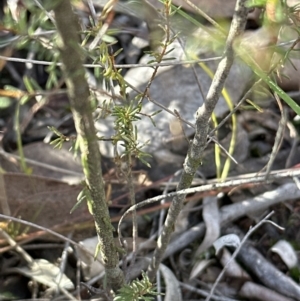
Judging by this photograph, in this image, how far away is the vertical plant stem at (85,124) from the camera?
569mm

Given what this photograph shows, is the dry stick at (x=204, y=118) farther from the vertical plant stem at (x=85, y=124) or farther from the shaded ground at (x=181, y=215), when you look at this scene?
the shaded ground at (x=181, y=215)

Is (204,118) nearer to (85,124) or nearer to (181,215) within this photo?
(85,124)

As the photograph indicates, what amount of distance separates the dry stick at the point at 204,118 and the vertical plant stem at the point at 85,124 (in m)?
0.13

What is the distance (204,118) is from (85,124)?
0.86 feet

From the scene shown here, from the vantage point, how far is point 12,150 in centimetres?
180

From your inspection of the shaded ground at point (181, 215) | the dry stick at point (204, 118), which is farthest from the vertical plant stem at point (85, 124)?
the shaded ground at point (181, 215)

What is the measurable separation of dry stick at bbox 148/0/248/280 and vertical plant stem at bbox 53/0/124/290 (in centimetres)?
13

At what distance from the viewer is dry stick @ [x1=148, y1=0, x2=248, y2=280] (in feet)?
2.43

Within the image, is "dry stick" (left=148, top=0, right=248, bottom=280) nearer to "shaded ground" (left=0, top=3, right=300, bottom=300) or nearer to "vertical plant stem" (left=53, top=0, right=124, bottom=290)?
"vertical plant stem" (left=53, top=0, right=124, bottom=290)

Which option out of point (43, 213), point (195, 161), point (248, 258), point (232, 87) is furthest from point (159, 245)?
point (232, 87)

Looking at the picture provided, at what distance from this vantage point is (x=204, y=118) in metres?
0.92

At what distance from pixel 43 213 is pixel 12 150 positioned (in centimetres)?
30

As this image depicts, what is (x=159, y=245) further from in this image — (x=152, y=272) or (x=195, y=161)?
(x=195, y=161)

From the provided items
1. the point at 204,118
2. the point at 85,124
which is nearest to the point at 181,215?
the point at 204,118
